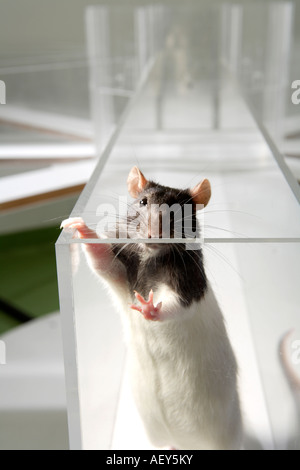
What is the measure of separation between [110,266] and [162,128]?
Result: 3.57 ft

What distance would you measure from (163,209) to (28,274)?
221cm

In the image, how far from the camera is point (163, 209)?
613mm

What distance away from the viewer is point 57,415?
47.1 inches

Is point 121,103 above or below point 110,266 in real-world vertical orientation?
above

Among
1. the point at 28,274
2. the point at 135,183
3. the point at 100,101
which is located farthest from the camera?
the point at 28,274

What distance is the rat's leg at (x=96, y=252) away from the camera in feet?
1.90

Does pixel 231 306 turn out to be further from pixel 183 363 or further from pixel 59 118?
pixel 59 118

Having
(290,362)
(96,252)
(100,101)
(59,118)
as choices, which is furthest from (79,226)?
(59,118)

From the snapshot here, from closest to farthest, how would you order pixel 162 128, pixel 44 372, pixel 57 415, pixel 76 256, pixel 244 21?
1. pixel 76 256
2. pixel 57 415
3. pixel 44 372
4. pixel 162 128
5. pixel 244 21

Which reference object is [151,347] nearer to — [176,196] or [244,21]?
[176,196]

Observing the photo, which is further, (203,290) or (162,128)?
(162,128)

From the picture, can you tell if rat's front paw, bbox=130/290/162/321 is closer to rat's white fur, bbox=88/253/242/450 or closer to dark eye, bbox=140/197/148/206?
rat's white fur, bbox=88/253/242/450

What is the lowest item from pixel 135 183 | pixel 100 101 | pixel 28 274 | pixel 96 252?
pixel 96 252
